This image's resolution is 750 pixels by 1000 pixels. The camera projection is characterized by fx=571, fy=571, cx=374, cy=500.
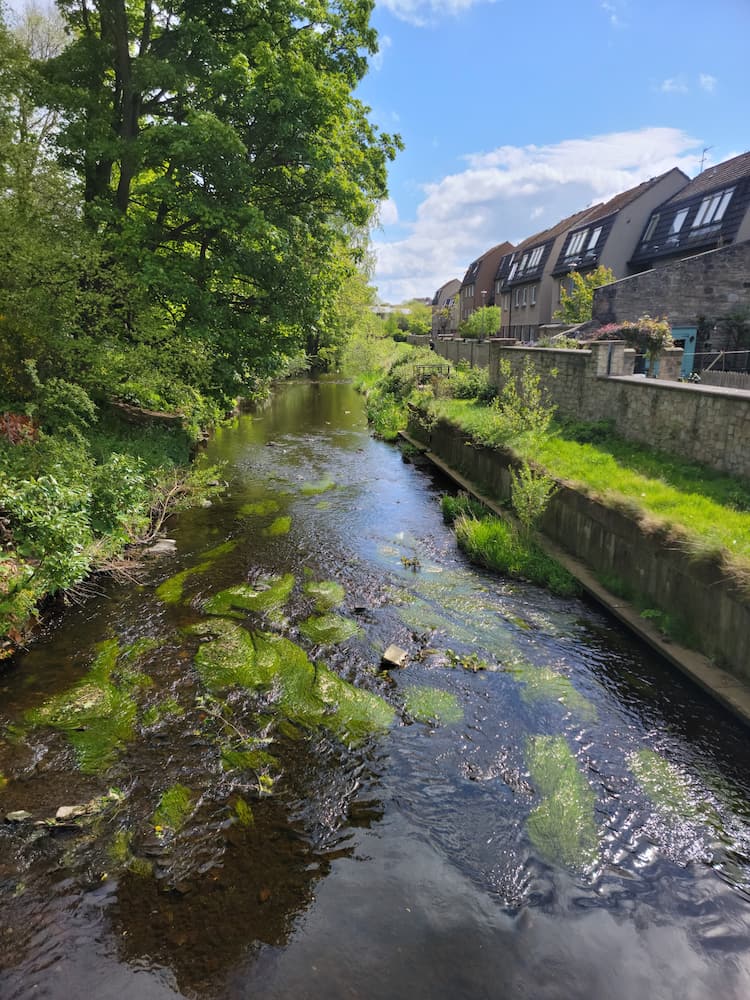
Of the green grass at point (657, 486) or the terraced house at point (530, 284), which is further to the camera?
the terraced house at point (530, 284)

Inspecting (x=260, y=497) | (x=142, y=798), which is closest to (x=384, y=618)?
(x=142, y=798)

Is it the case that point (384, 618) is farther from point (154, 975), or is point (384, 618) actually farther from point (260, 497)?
point (260, 497)

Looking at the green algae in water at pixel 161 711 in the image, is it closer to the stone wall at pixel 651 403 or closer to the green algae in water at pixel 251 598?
the green algae in water at pixel 251 598

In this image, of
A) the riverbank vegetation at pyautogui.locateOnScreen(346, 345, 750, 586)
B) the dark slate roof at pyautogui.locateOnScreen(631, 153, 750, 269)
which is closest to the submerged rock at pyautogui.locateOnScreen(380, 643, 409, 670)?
the riverbank vegetation at pyautogui.locateOnScreen(346, 345, 750, 586)

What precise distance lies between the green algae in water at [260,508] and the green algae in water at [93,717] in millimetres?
7007

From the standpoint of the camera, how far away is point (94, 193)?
46.8 feet

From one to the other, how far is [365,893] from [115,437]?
1148 cm

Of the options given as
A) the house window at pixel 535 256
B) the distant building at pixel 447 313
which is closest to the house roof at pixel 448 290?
the distant building at pixel 447 313

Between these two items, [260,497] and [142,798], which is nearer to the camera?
[142,798]

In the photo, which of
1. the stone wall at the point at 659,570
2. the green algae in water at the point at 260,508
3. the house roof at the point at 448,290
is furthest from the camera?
the house roof at the point at 448,290

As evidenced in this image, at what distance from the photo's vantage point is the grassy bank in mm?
7026

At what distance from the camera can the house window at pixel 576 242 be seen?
38.1m

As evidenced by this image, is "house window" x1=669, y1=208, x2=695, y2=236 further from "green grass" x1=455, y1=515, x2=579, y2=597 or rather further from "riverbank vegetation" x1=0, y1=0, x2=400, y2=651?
"green grass" x1=455, y1=515, x2=579, y2=597

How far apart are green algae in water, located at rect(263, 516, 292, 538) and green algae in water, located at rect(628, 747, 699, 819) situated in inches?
329
